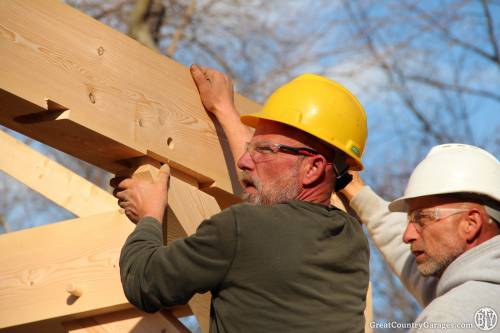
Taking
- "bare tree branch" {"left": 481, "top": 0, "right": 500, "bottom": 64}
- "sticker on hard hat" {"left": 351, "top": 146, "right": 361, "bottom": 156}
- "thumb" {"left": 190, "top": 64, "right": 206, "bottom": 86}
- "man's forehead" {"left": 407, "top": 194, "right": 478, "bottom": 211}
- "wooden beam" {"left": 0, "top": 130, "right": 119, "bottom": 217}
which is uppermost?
"bare tree branch" {"left": 481, "top": 0, "right": 500, "bottom": 64}

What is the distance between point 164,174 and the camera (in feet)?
13.0

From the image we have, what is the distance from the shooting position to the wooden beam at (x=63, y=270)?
4.71 m

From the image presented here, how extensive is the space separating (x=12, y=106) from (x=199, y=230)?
900 mm

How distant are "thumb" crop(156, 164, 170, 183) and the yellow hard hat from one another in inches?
16.8

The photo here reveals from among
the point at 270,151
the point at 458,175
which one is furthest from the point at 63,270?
the point at 458,175

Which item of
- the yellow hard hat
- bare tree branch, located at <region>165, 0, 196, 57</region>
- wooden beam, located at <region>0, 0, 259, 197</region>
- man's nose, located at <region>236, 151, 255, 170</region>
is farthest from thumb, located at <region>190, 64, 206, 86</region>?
bare tree branch, located at <region>165, 0, 196, 57</region>

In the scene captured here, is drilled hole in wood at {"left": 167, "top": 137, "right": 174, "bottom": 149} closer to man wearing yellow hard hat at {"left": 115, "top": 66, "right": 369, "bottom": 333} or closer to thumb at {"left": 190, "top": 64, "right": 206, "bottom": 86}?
man wearing yellow hard hat at {"left": 115, "top": 66, "right": 369, "bottom": 333}

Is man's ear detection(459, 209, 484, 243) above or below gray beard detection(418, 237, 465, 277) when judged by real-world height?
above

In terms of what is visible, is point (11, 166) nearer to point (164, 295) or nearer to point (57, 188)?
point (57, 188)

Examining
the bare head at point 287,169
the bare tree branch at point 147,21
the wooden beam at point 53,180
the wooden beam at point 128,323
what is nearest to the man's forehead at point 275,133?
the bare head at point 287,169

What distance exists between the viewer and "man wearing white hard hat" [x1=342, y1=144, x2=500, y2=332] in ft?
11.9

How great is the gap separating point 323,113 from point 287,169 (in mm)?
295

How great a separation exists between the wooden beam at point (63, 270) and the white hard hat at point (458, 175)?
60.4 inches

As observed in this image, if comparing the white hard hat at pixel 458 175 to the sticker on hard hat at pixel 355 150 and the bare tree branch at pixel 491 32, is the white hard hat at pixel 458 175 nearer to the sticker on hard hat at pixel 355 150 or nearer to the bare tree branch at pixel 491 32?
the sticker on hard hat at pixel 355 150
